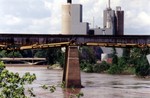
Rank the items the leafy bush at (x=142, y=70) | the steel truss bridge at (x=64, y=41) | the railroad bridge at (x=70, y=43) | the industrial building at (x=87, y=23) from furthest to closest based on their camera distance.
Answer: the industrial building at (x=87, y=23) → the leafy bush at (x=142, y=70) → the steel truss bridge at (x=64, y=41) → the railroad bridge at (x=70, y=43)

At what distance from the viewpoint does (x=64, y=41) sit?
2002 inches

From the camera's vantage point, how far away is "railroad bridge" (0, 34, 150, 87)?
48.3 meters

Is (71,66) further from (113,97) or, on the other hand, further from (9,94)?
(9,94)

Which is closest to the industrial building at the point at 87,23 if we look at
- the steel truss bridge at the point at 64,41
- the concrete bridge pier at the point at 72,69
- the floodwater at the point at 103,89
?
the floodwater at the point at 103,89

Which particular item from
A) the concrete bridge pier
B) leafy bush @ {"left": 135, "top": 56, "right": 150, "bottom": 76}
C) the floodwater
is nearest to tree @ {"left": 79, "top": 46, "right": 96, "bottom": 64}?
A: leafy bush @ {"left": 135, "top": 56, "right": 150, "bottom": 76}

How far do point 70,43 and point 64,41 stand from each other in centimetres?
149

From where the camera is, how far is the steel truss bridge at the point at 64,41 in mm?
49969

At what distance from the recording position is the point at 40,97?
125ft

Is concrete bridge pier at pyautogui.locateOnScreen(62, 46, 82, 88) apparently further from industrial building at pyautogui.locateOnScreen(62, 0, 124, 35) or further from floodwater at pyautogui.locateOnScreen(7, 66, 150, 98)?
industrial building at pyautogui.locateOnScreen(62, 0, 124, 35)

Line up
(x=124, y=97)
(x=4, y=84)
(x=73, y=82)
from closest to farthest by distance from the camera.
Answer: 1. (x=4, y=84)
2. (x=124, y=97)
3. (x=73, y=82)

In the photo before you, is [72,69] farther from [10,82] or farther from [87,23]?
[87,23]

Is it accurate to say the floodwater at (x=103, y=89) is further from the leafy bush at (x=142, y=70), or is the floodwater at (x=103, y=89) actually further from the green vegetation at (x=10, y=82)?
the green vegetation at (x=10, y=82)

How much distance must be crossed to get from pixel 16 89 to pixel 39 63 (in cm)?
15103

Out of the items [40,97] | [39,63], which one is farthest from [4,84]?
[39,63]
